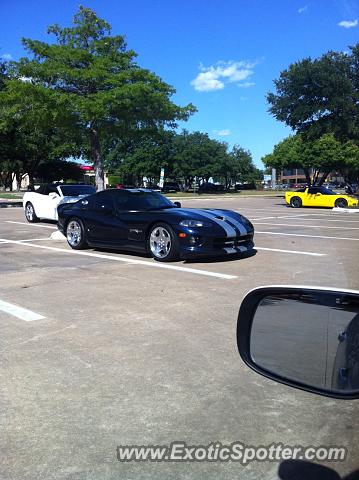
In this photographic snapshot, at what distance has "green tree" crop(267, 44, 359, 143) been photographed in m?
31.7

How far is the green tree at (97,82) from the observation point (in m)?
25.1

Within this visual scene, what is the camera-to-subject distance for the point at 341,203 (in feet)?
93.6

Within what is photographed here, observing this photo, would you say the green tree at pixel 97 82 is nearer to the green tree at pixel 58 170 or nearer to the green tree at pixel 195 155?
the green tree at pixel 58 170

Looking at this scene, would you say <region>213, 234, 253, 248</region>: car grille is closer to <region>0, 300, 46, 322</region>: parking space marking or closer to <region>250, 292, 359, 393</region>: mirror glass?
<region>0, 300, 46, 322</region>: parking space marking

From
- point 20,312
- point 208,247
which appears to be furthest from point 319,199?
point 20,312

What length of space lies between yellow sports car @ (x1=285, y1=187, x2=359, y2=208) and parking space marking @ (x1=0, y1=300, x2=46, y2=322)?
81.8ft

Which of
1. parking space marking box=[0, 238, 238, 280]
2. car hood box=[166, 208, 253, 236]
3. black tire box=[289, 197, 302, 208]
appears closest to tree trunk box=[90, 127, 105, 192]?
black tire box=[289, 197, 302, 208]

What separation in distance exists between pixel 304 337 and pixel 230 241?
721 cm

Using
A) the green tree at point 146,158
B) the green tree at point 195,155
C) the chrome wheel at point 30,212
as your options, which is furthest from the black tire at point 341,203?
the green tree at point 195,155

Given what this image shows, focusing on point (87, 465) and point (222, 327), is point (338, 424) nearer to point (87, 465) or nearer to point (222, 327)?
point (87, 465)

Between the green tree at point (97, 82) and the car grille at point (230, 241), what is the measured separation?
16.8m

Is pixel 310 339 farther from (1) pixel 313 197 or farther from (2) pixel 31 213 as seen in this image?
(1) pixel 313 197

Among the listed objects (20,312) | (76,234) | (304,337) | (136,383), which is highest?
(304,337)

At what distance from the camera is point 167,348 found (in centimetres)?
459
